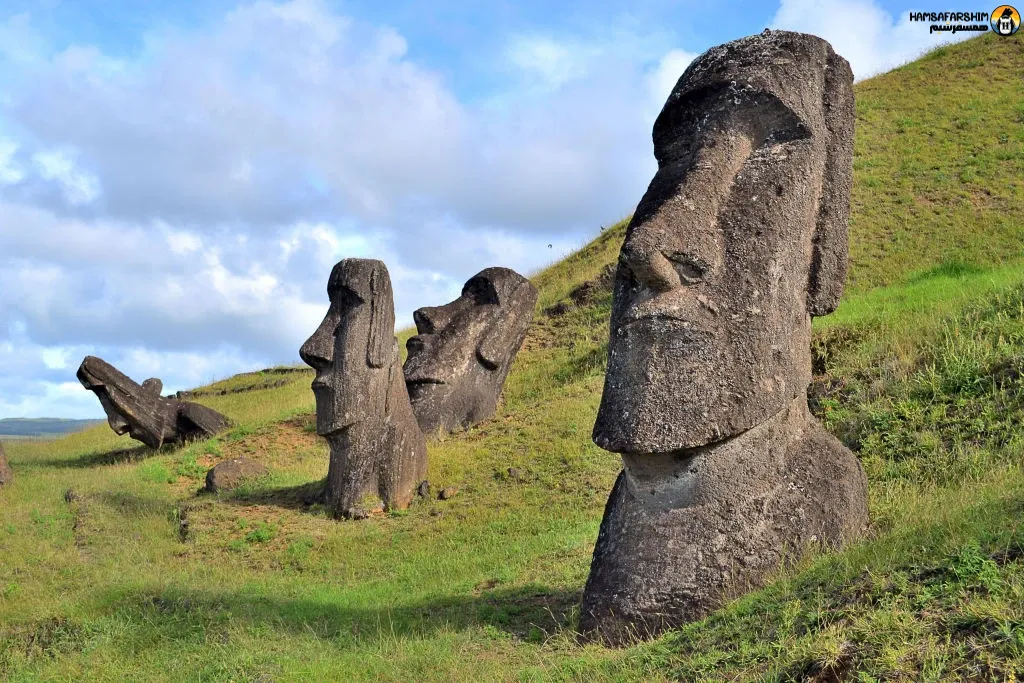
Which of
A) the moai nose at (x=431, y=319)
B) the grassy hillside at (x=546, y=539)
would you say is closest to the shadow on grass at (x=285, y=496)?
the grassy hillside at (x=546, y=539)

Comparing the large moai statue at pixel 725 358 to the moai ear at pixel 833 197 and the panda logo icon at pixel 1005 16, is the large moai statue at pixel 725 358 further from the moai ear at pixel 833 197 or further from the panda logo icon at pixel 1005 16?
the panda logo icon at pixel 1005 16

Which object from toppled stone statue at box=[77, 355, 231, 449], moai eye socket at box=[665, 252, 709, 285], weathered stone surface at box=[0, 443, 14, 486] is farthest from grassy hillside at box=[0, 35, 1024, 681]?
moai eye socket at box=[665, 252, 709, 285]

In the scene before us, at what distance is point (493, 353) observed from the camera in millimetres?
17719

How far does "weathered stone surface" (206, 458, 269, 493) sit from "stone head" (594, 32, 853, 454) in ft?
34.2

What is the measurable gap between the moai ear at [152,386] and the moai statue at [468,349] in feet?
18.9

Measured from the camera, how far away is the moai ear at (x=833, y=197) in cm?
651

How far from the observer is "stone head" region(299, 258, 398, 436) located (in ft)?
43.1

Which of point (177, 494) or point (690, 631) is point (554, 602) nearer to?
point (690, 631)

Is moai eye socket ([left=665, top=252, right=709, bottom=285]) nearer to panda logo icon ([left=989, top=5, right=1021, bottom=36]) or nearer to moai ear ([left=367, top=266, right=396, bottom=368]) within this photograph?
moai ear ([left=367, top=266, right=396, bottom=368])

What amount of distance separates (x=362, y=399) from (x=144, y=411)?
804 centimetres

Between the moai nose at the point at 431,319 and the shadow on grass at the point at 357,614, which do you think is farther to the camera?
the moai nose at the point at 431,319

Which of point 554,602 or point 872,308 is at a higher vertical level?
point 872,308

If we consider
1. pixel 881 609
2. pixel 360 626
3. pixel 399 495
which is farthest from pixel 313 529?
pixel 881 609

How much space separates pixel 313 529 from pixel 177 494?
13.8ft
